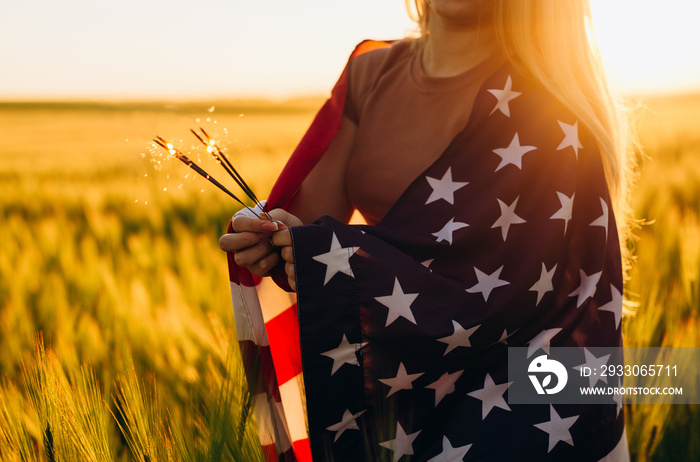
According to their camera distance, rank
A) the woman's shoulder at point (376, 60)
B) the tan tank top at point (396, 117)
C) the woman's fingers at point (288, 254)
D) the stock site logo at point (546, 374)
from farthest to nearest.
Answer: the woman's shoulder at point (376, 60), the tan tank top at point (396, 117), the stock site logo at point (546, 374), the woman's fingers at point (288, 254)

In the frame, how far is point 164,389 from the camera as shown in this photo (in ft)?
4.98

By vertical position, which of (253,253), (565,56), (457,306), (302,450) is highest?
(565,56)

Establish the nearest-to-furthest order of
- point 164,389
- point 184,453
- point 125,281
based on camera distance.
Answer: point 184,453, point 164,389, point 125,281

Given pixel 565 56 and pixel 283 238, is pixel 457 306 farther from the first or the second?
pixel 565 56

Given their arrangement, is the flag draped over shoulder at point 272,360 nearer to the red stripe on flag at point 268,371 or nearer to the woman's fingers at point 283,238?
the red stripe on flag at point 268,371

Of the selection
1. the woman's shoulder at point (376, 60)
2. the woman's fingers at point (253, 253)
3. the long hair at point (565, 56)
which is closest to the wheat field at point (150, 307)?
the woman's fingers at point (253, 253)

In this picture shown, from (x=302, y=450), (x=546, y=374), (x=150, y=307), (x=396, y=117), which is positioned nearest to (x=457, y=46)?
(x=396, y=117)

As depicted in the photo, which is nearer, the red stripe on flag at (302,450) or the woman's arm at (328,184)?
the red stripe on flag at (302,450)

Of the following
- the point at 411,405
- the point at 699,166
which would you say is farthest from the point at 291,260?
the point at 699,166

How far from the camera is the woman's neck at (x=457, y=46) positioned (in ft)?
4.40

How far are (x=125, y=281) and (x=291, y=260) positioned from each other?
4.75 ft

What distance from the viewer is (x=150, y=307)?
6.46 feet

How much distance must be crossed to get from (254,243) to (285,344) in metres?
0.26

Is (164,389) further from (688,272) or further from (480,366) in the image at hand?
(688,272)
